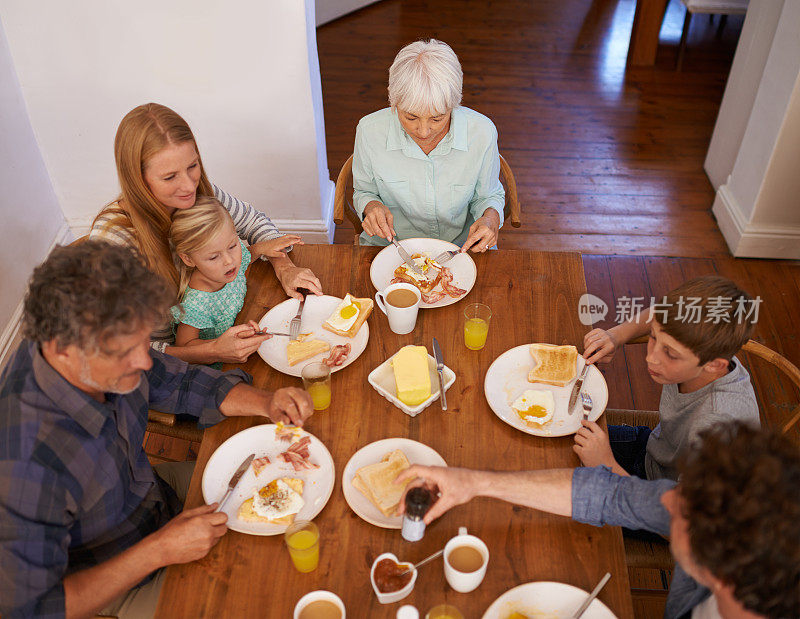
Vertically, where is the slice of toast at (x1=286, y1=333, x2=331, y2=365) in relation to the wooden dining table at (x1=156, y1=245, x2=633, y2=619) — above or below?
above

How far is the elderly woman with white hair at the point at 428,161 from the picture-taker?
7.59 feet

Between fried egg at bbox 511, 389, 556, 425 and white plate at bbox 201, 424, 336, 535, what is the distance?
0.53m

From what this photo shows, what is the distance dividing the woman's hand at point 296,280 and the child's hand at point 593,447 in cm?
96

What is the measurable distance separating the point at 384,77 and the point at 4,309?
352 centimetres

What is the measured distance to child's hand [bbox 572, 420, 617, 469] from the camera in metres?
1.66

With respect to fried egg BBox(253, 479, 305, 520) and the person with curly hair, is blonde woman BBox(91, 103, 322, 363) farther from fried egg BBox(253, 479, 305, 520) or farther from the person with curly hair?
the person with curly hair

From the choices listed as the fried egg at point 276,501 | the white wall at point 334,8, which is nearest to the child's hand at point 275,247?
the fried egg at point 276,501

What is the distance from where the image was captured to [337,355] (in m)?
1.97

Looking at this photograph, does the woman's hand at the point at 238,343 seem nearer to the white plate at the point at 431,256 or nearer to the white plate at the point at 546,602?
the white plate at the point at 431,256

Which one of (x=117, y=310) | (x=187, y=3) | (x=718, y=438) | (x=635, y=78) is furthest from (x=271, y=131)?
(x=635, y=78)

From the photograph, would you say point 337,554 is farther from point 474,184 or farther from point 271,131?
point 271,131

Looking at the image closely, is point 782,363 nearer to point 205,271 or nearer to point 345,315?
point 345,315

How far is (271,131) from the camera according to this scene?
3588 millimetres

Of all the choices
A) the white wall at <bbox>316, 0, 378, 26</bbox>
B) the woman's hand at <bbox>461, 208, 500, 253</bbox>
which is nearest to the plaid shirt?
the woman's hand at <bbox>461, 208, 500, 253</bbox>
